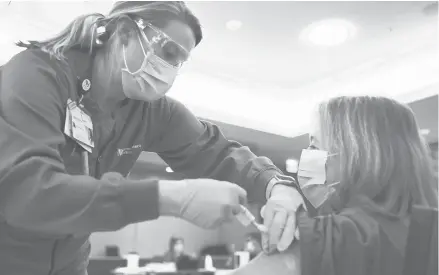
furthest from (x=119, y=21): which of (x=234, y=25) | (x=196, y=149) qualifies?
(x=234, y=25)

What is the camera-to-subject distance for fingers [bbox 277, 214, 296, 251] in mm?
1091

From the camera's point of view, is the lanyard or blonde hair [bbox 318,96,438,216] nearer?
blonde hair [bbox 318,96,438,216]

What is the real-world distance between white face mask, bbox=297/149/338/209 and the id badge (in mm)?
626

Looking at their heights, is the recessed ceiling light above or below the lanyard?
above

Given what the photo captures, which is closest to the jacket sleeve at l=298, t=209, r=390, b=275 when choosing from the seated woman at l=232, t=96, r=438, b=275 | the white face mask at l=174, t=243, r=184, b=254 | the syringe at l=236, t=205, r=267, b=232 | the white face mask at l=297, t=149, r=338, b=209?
the seated woman at l=232, t=96, r=438, b=275

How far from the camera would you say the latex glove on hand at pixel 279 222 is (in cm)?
110

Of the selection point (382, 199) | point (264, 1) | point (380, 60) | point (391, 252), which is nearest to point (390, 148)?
point (382, 199)

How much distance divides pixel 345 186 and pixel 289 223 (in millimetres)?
200

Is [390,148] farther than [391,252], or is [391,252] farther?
[390,148]

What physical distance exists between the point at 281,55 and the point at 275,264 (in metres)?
4.10

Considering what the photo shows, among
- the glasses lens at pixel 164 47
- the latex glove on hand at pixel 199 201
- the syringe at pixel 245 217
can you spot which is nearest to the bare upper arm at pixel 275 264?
the syringe at pixel 245 217

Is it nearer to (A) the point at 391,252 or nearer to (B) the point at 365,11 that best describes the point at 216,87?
(B) the point at 365,11

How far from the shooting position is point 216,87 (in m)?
5.62

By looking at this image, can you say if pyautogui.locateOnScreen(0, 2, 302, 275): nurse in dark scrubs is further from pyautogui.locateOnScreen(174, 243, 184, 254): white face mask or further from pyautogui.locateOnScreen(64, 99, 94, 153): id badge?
pyautogui.locateOnScreen(174, 243, 184, 254): white face mask
